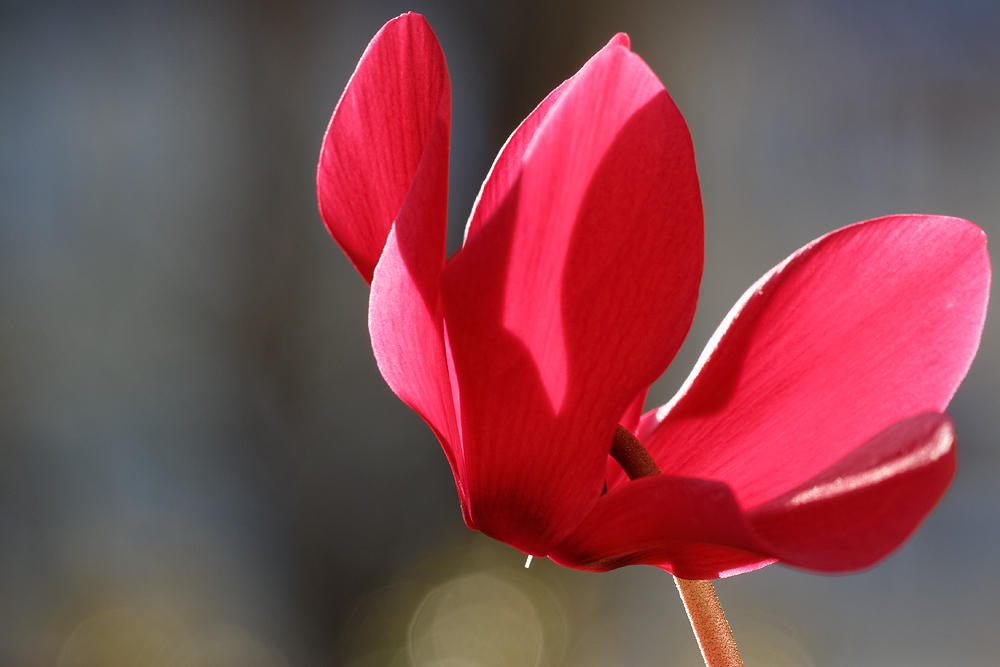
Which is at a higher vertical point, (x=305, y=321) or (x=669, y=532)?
(x=669, y=532)

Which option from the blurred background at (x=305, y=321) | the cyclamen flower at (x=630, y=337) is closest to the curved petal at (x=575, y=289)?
the cyclamen flower at (x=630, y=337)

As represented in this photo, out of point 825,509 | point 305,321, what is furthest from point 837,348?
point 305,321

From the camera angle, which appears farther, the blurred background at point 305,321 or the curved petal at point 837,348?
the blurred background at point 305,321

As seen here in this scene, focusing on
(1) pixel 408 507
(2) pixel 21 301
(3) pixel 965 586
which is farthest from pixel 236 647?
(3) pixel 965 586

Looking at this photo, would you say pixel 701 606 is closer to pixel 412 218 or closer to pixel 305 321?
pixel 412 218

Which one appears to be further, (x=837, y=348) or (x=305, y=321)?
(x=305, y=321)

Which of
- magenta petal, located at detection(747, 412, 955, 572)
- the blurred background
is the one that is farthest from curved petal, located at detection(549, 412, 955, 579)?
the blurred background

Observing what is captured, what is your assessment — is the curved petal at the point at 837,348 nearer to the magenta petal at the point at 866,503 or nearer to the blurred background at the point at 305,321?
the magenta petal at the point at 866,503
